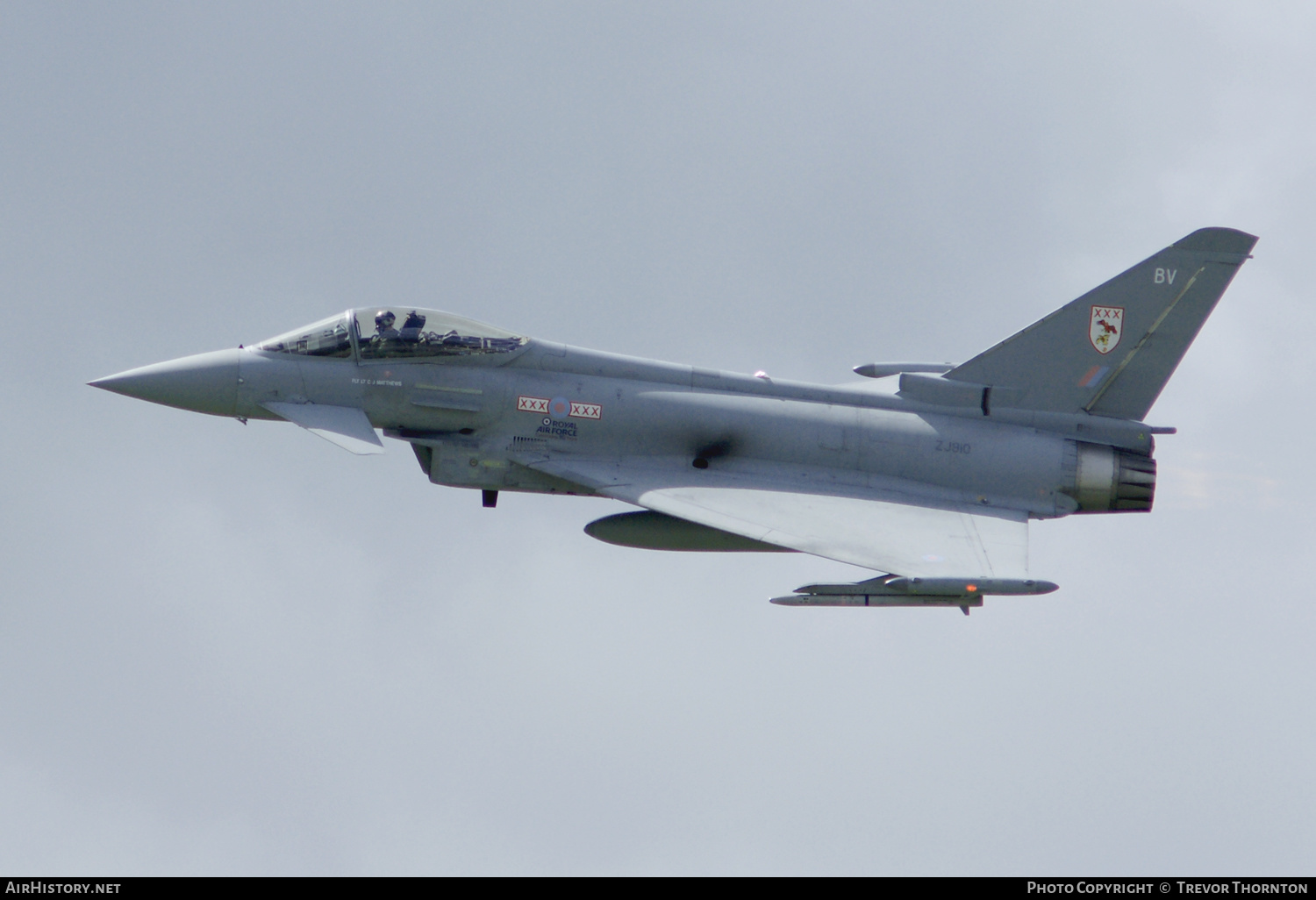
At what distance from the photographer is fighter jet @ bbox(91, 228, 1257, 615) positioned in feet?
66.3

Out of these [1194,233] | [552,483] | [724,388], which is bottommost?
[552,483]

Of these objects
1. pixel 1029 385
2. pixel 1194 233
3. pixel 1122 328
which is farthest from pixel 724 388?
pixel 1194 233

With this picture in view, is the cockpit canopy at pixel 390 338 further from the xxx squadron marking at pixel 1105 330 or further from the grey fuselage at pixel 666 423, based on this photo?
the xxx squadron marking at pixel 1105 330

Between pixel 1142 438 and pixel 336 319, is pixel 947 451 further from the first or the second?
pixel 336 319

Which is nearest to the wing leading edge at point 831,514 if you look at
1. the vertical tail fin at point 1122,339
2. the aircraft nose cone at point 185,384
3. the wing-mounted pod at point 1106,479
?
the wing-mounted pod at point 1106,479

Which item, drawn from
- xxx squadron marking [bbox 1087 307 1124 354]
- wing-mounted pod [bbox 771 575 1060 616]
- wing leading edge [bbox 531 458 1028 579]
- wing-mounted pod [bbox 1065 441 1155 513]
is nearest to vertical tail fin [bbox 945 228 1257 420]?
xxx squadron marking [bbox 1087 307 1124 354]

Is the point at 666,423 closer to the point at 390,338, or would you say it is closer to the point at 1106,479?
the point at 390,338

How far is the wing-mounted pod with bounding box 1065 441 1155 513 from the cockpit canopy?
25.2 feet

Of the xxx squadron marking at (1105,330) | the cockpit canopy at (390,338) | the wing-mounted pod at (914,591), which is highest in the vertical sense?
the xxx squadron marking at (1105,330)

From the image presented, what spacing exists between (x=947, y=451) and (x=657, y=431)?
12.8 feet

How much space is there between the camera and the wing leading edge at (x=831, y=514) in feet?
64.3

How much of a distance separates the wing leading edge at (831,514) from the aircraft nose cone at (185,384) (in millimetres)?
4070

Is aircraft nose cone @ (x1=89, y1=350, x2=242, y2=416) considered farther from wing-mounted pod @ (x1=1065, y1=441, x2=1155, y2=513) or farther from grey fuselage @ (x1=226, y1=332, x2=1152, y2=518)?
wing-mounted pod @ (x1=1065, y1=441, x2=1155, y2=513)

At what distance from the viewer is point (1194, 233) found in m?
22.0
